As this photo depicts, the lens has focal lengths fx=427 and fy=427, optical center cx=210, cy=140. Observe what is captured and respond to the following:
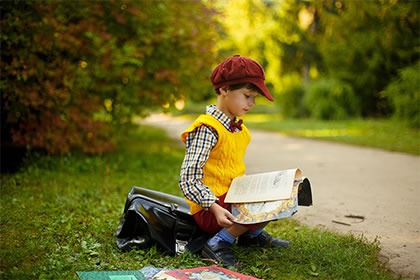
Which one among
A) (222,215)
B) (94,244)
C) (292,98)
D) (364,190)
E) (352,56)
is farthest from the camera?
(292,98)

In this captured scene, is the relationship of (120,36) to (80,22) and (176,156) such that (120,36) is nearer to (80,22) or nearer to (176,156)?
(80,22)

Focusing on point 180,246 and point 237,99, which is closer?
point 237,99

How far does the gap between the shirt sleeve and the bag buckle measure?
1.43ft

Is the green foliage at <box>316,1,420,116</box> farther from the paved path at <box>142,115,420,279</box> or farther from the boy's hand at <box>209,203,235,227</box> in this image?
the boy's hand at <box>209,203,235,227</box>

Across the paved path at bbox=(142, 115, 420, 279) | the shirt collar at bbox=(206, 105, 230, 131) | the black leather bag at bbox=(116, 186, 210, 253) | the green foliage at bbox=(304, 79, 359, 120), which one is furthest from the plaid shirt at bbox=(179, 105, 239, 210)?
the green foliage at bbox=(304, 79, 359, 120)

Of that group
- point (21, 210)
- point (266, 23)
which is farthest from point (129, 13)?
point (266, 23)

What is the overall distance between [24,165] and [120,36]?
7.87 ft

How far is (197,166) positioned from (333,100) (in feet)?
43.3

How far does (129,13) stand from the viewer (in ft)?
20.3

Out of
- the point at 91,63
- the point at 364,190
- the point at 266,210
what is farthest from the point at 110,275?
the point at 91,63

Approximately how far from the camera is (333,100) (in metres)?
14.8

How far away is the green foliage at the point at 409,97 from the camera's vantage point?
10.4 m

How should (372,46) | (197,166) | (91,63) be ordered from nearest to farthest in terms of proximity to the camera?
(197,166) → (91,63) → (372,46)

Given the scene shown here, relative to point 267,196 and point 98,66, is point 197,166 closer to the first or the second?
point 267,196
